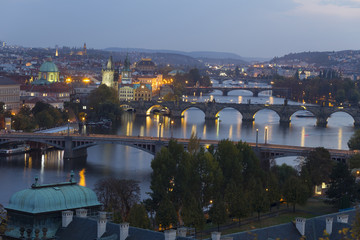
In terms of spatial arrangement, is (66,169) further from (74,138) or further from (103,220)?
(103,220)

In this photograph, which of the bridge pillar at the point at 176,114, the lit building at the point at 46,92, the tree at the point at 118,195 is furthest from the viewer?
the bridge pillar at the point at 176,114

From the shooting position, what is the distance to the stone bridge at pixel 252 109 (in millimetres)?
63312

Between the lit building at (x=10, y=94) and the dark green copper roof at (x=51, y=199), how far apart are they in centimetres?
4315

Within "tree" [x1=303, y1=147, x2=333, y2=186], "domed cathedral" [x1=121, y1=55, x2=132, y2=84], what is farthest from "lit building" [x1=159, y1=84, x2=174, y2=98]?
"tree" [x1=303, y1=147, x2=333, y2=186]

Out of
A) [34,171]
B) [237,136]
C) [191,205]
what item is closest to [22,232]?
[191,205]

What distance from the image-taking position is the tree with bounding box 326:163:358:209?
2537 cm

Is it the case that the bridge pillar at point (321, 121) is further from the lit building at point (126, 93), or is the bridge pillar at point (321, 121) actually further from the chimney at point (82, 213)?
the chimney at point (82, 213)

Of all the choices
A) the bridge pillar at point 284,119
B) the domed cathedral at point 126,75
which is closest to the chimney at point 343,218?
the bridge pillar at point 284,119

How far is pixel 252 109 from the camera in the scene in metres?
64.8

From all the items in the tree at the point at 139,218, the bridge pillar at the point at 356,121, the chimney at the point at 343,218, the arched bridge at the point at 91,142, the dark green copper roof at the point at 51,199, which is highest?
the dark green copper roof at the point at 51,199

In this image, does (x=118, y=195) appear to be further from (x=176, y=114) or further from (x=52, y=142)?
(x=176, y=114)

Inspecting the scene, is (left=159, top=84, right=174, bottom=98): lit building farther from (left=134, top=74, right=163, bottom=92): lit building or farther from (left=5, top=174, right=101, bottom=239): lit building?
(left=5, top=174, right=101, bottom=239): lit building

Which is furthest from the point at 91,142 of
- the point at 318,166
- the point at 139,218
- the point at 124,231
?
the point at 124,231

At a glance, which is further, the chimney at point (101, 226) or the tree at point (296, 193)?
the tree at point (296, 193)
